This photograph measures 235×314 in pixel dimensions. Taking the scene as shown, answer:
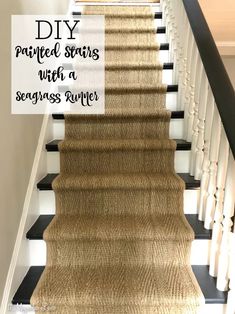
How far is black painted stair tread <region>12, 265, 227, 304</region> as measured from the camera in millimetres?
1323

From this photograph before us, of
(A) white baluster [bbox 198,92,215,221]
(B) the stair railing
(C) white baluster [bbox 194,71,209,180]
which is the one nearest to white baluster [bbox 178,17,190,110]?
(B) the stair railing

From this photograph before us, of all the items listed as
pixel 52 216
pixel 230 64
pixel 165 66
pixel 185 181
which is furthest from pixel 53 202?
pixel 230 64

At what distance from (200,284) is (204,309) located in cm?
10

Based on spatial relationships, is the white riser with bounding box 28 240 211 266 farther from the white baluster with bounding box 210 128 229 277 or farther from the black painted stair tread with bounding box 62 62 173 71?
the black painted stair tread with bounding box 62 62 173 71

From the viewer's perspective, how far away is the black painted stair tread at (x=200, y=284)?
4.34ft

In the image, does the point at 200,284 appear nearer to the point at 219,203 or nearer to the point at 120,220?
the point at 219,203

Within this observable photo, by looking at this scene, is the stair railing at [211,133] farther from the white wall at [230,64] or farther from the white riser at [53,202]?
the white wall at [230,64]

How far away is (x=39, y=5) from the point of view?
2.11 m

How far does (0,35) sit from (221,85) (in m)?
0.87

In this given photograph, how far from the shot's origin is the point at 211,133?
1.46m

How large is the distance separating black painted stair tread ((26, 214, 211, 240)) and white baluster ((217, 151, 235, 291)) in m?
0.19

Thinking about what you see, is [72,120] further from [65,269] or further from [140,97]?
[65,269]

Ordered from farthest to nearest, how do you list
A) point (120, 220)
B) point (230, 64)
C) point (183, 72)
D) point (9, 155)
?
1. point (230, 64)
2. point (183, 72)
3. point (120, 220)
4. point (9, 155)

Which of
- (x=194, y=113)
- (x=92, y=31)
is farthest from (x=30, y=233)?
(x=92, y=31)
